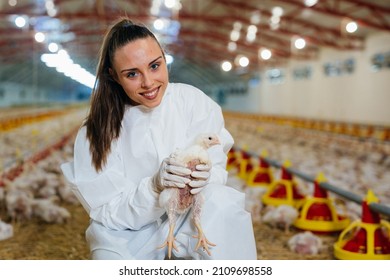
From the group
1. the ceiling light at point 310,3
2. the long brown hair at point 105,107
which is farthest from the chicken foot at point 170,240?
the ceiling light at point 310,3

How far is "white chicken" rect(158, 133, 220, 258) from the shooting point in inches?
39.7

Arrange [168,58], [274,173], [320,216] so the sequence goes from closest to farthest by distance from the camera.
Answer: [168,58], [320,216], [274,173]

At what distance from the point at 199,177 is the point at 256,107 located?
11227 millimetres

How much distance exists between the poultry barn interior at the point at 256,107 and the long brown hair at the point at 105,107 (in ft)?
0.26

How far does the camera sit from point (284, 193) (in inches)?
97.8

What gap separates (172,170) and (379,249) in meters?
0.99

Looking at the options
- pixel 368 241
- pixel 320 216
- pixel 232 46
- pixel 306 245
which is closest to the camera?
pixel 368 241

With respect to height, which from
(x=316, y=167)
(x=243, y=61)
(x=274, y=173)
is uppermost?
(x=243, y=61)

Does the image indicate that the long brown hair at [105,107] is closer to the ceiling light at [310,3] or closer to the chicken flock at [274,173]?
the chicken flock at [274,173]

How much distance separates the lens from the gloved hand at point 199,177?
39.4 inches

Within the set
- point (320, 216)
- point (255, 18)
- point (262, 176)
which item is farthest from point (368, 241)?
→ point (255, 18)

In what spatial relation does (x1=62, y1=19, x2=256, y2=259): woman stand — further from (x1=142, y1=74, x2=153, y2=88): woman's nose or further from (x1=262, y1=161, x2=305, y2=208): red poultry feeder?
(x1=262, y1=161, x2=305, y2=208): red poultry feeder

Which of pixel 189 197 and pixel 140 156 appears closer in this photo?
pixel 189 197

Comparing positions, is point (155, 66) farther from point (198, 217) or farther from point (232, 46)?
point (232, 46)
